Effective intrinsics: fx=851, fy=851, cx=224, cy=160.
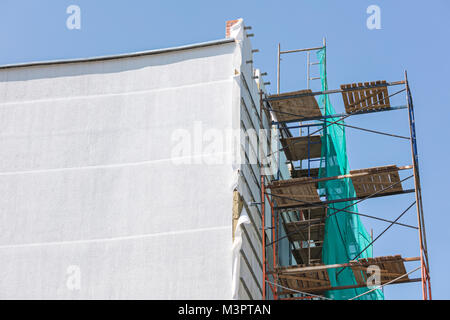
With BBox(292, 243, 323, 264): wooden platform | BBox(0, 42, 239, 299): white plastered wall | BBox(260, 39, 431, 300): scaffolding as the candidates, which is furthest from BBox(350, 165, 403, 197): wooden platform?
BBox(0, 42, 239, 299): white plastered wall

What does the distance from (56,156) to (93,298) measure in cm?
550

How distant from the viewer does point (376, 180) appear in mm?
29859

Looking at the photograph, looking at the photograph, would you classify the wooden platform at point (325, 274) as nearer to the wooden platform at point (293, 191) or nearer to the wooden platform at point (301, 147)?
the wooden platform at point (293, 191)

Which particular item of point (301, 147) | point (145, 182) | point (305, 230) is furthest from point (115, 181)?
point (301, 147)

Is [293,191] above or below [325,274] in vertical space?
above

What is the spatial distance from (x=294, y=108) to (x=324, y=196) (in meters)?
3.64

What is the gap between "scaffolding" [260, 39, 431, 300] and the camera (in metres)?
27.9

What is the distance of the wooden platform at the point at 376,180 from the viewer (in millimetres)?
29094

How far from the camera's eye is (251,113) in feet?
101

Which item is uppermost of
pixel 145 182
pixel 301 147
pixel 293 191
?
pixel 301 147

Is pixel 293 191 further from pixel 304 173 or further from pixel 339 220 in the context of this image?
pixel 304 173

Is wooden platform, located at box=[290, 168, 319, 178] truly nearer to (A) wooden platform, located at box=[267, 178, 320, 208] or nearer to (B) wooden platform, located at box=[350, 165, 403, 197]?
(A) wooden platform, located at box=[267, 178, 320, 208]

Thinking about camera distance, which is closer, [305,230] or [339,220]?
[339,220]
